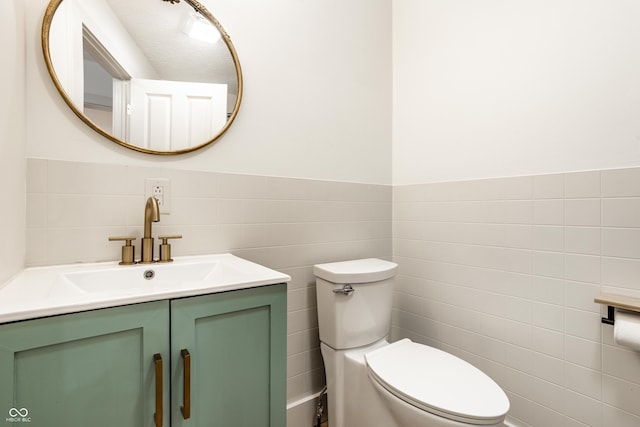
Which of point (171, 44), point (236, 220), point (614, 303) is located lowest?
point (614, 303)

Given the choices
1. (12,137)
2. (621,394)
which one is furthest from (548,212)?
(12,137)

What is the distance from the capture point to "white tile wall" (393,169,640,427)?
3.46 feet

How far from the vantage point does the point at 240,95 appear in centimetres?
128

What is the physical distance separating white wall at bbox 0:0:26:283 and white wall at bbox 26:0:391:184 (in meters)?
0.06

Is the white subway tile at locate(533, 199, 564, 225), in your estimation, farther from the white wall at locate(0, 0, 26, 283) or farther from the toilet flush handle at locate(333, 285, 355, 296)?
the white wall at locate(0, 0, 26, 283)

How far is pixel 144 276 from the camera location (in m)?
0.98

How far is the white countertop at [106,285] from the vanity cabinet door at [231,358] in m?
0.03

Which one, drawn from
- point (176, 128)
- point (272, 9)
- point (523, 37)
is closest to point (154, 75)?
point (176, 128)

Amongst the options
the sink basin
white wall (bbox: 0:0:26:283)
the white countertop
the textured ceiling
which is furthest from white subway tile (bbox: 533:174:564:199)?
white wall (bbox: 0:0:26:283)

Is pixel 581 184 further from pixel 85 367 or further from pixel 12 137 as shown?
pixel 12 137

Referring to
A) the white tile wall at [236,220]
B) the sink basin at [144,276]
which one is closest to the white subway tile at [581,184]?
the white tile wall at [236,220]

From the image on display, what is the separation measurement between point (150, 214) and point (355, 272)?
0.82m

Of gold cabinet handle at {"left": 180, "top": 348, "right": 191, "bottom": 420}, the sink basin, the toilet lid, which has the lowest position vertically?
the toilet lid

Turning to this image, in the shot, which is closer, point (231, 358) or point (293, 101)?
point (231, 358)
